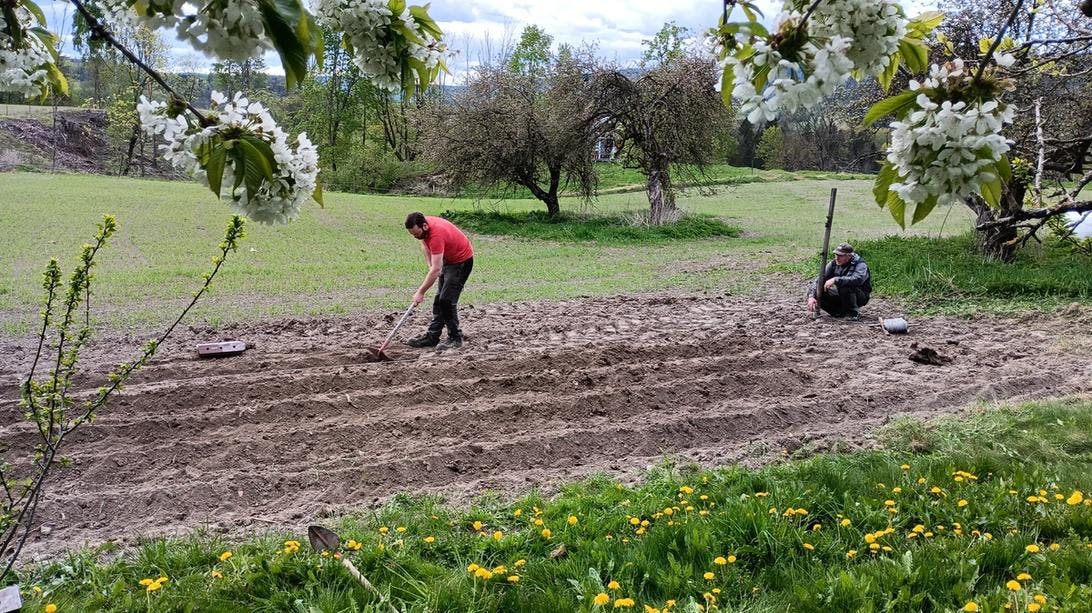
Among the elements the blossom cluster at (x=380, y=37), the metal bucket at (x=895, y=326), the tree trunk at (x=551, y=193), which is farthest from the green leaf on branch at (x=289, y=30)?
the tree trunk at (x=551, y=193)

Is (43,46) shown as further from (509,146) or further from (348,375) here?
(509,146)

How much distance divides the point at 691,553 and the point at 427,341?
490cm

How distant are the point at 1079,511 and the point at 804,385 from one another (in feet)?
10.2

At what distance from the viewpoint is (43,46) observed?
7.39 ft

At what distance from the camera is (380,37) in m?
2.11

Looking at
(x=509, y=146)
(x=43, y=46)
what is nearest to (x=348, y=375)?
(x=43, y=46)

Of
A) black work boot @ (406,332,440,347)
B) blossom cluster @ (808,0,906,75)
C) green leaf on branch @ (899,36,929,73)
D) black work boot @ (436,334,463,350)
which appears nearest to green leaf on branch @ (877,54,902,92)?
green leaf on branch @ (899,36,929,73)

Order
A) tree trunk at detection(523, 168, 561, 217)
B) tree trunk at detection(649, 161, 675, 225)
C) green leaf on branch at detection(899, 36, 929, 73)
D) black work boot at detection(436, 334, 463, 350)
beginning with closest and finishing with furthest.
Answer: green leaf on branch at detection(899, 36, 929, 73), black work boot at detection(436, 334, 463, 350), tree trunk at detection(649, 161, 675, 225), tree trunk at detection(523, 168, 561, 217)

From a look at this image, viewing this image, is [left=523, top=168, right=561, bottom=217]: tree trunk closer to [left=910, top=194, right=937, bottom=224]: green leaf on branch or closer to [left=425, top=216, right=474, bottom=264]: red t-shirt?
[left=425, top=216, right=474, bottom=264]: red t-shirt

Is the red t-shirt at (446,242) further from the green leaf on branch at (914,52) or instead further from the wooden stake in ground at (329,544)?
the green leaf on branch at (914,52)

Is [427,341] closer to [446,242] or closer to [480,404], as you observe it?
[446,242]

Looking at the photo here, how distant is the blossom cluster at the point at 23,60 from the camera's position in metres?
2.12

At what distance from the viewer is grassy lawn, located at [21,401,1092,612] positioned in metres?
3.00

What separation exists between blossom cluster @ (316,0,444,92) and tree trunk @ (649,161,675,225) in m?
16.5
